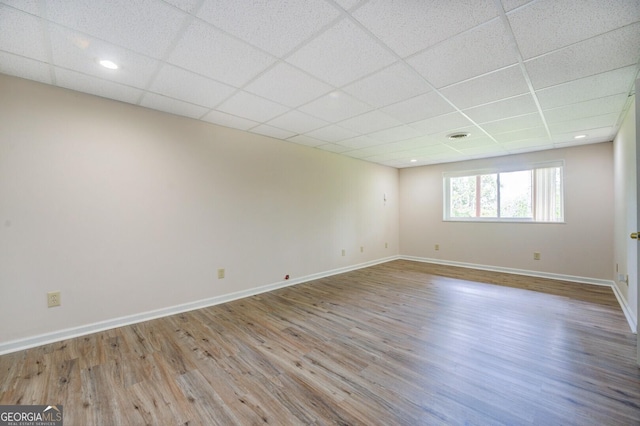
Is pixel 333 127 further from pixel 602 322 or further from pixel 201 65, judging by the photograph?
pixel 602 322

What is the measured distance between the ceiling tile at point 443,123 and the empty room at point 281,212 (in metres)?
0.04

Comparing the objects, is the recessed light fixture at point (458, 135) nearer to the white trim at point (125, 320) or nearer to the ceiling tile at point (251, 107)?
the ceiling tile at point (251, 107)

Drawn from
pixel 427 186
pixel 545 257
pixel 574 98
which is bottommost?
pixel 545 257

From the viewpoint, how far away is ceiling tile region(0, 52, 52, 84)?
6.44 ft

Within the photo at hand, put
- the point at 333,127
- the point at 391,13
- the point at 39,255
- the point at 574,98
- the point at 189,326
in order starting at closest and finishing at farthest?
the point at 391,13, the point at 39,255, the point at 574,98, the point at 189,326, the point at 333,127

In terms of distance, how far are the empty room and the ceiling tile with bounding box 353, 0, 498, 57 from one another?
0.05ft

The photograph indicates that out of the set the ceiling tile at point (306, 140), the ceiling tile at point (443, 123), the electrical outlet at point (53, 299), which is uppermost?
the ceiling tile at point (306, 140)

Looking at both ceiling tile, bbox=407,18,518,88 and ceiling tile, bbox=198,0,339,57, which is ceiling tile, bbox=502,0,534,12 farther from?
ceiling tile, bbox=198,0,339,57

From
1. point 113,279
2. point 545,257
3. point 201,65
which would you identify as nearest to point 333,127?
point 201,65

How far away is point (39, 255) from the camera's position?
2.33 meters

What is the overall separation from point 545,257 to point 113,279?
6553 millimetres

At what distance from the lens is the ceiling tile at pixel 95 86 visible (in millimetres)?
2221

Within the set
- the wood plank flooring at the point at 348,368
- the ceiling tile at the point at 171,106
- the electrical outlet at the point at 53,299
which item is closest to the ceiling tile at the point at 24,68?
the ceiling tile at the point at 171,106

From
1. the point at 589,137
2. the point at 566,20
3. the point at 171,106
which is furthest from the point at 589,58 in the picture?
the point at 171,106
